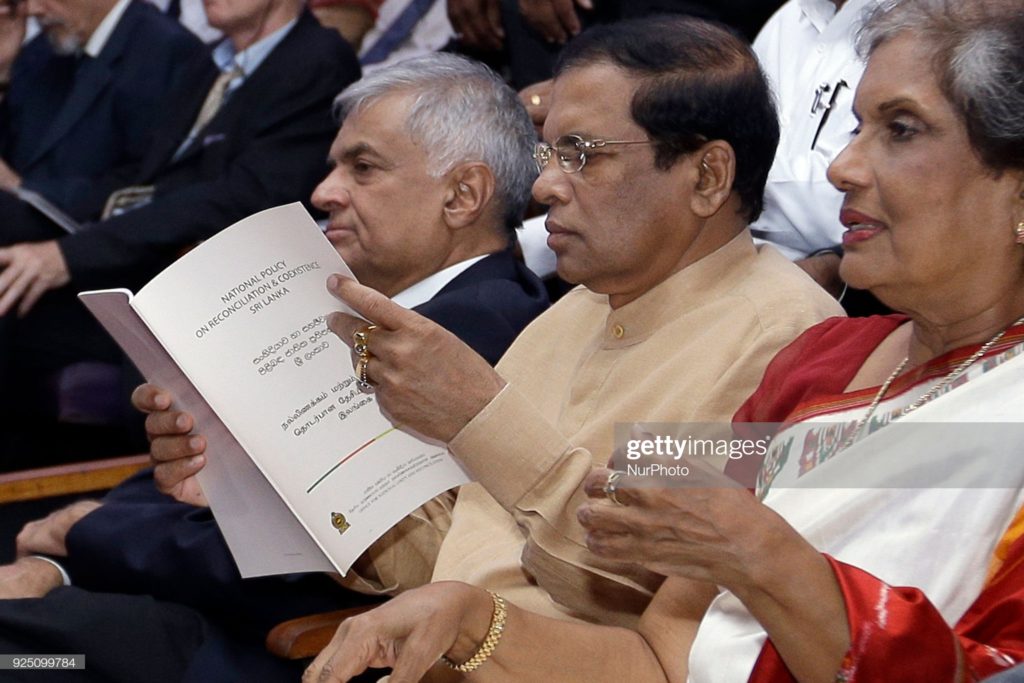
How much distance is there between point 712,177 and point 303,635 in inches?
35.9

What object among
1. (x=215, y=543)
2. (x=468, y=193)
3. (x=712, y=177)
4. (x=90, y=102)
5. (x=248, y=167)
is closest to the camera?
(x=712, y=177)

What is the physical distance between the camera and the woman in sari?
4.53 ft

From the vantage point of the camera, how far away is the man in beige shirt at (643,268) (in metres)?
1.99

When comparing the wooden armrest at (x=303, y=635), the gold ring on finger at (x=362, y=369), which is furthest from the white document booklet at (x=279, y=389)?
the wooden armrest at (x=303, y=635)

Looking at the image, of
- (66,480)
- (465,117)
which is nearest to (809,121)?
(465,117)

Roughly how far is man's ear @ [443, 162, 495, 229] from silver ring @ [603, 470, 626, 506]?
1.40m

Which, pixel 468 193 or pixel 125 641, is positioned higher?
pixel 468 193

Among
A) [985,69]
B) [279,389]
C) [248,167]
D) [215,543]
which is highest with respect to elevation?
[985,69]

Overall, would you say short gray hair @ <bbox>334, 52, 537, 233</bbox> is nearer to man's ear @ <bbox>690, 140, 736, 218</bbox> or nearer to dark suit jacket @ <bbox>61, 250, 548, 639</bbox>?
dark suit jacket @ <bbox>61, 250, 548, 639</bbox>

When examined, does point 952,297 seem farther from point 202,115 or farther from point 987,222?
point 202,115

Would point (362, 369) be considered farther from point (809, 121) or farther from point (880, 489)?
point (809, 121)

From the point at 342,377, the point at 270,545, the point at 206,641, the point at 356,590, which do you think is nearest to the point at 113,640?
the point at 206,641

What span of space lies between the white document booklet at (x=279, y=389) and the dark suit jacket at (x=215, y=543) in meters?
0.41

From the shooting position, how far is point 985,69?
62.0 inches
